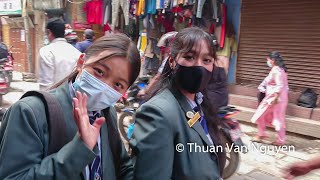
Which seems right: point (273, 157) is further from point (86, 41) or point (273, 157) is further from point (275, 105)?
point (86, 41)

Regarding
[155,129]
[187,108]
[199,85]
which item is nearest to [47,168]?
[155,129]

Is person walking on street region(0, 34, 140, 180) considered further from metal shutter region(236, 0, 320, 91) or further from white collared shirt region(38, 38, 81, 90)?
metal shutter region(236, 0, 320, 91)

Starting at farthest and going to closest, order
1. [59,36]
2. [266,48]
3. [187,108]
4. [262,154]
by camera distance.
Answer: [266,48] → [262,154] → [59,36] → [187,108]

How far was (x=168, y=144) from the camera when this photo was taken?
1316 mm

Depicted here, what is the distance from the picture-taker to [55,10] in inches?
404

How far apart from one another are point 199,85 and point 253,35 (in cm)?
578

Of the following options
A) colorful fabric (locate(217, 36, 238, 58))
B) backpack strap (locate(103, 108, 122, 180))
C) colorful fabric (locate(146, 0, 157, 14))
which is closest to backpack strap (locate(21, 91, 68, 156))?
backpack strap (locate(103, 108, 122, 180))

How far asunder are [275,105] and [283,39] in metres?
1.97

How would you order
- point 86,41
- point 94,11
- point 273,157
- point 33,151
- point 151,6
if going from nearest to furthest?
point 33,151, point 273,157, point 86,41, point 151,6, point 94,11

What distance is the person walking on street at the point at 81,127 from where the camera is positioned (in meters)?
0.93

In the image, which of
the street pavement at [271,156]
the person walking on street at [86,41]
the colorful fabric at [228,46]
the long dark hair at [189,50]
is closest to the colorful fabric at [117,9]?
the person walking on street at [86,41]

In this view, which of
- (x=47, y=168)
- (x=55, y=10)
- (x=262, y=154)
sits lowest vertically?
(x=262, y=154)

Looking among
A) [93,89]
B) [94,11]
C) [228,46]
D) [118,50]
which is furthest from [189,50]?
[94,11]

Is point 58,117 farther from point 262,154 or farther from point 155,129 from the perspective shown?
point 262,154
